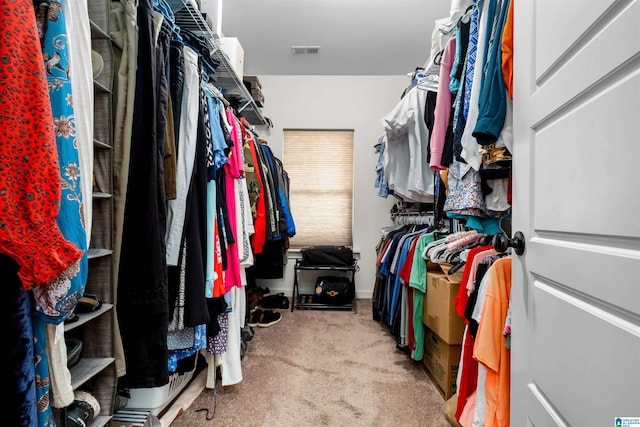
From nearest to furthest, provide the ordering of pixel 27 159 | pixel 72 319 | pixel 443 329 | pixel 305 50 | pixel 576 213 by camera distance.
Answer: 1. pixel 27 159
2. pixel 576 213
3. pixel 72 319
4. pixel 443 329
5. pixel 305 50

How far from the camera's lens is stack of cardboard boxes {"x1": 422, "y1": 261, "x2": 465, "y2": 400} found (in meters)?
1.54

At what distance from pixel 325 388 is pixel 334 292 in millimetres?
1455

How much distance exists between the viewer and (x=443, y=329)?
1.61 m

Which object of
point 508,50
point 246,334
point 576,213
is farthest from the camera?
point 246,334

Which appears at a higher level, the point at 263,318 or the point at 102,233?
the point at 102,233

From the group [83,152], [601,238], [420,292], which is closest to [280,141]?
[420,292]

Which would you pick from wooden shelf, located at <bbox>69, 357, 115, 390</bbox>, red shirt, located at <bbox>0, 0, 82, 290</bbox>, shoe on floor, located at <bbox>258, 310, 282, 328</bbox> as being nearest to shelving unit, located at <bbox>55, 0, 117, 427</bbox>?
wooden shelf, located at <bbox>69, 357, 115, 390</bbox>

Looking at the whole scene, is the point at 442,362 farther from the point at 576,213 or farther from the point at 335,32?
the point at 335,32

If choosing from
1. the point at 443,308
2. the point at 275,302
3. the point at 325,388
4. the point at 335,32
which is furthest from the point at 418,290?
the point at 335,32

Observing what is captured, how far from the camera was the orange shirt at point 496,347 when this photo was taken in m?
0.97

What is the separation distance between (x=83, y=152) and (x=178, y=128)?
483 mm

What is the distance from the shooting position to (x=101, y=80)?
2.78ft

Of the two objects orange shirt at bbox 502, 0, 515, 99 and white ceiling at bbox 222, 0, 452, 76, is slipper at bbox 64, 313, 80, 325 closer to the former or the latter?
orange shirt at bbox 502, 0, 515, 99

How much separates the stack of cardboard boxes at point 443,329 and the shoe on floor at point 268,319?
54.2 inches
